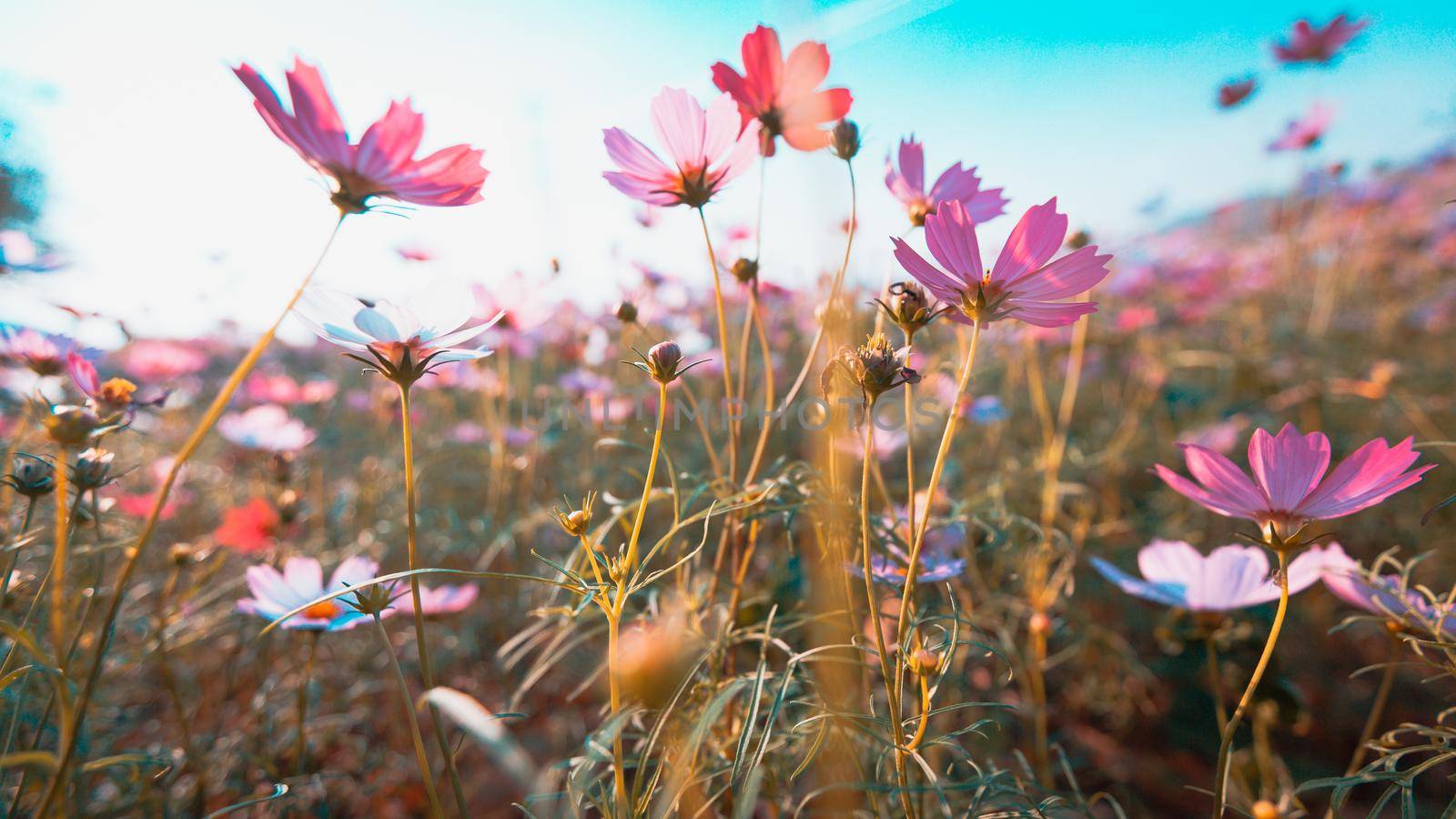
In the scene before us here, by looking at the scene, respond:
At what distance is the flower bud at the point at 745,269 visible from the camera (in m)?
0.54

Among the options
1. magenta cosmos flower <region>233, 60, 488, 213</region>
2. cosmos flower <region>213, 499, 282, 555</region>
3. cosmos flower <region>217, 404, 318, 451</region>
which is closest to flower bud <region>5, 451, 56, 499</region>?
magenta cosmos flower <region>233, 60, 488, 213</region>

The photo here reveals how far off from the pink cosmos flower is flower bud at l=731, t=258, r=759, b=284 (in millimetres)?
1609

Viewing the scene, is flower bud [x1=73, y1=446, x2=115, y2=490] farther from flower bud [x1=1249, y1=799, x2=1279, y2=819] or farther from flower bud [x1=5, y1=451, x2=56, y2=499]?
flower bud [x1=1249, y1=799, x2=1279, y2=819]

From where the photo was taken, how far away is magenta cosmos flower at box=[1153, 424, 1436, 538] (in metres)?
0.35

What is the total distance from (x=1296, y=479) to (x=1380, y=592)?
21 cm

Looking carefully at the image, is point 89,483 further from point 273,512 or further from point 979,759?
point 979,759

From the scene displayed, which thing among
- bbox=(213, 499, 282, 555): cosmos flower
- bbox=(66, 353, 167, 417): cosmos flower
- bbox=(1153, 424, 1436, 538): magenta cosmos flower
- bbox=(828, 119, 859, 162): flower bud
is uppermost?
bbox=(828, 119, 859, 162): flower bud

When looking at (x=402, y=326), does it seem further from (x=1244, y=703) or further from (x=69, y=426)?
(x=1244, y=703)

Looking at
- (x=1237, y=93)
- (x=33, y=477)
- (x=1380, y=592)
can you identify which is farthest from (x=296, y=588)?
(x=1237, y=93)

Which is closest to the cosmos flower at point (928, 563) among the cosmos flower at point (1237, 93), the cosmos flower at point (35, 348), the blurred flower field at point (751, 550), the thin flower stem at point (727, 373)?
the blurred flower field at point (751, 550)

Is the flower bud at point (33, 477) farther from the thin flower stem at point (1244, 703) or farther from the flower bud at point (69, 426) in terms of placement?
the thin flower stem at point (1244, 703)

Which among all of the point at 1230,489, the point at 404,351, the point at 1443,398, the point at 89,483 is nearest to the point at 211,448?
the point at 89,483

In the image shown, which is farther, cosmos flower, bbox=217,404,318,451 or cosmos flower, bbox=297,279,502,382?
cosmos flower, bbox=217,404,318,451

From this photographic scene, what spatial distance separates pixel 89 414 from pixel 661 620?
372 mm
